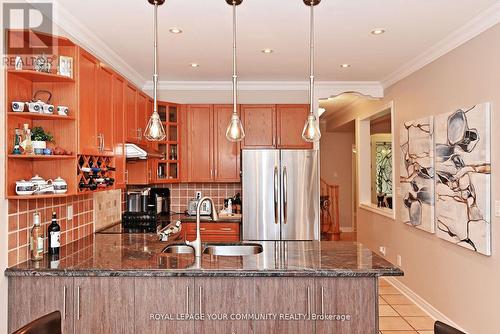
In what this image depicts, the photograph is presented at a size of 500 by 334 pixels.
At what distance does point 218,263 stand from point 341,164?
7.86 meters

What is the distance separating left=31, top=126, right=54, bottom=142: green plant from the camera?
248 cm

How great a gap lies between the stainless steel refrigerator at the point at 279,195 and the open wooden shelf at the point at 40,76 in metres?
2.40

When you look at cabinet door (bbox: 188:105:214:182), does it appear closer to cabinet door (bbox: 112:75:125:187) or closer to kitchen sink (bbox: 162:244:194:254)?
cabinet door (bbox: 112:75:125:187)

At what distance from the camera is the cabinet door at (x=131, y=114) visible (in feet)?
12.6

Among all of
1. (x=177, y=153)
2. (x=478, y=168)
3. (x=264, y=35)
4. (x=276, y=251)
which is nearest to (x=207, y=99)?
(x=177, y=153)

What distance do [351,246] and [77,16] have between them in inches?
105

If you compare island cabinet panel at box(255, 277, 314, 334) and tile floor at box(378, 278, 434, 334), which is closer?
island cabinet panel at box(255, 277, 314, 334)

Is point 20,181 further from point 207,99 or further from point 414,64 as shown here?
point 414,64

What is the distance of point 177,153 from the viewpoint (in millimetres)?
5070

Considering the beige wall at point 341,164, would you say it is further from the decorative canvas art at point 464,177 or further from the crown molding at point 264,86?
the decorative canvas art at point 464,177

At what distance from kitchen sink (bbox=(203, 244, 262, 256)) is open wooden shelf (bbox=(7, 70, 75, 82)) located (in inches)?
61.1

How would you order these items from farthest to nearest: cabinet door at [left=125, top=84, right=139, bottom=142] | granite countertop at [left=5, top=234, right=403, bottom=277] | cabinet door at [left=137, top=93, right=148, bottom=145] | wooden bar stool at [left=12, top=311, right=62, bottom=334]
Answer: cabinet door at [left=137, top=93, right=148, bottom=145] → cabinet door at [left=125, top=84, right=139, bottom=142] → granite countertop at [left=5, top=234, right=403, bottom=277] → wooden bar stool at [left=12, top=311, right=62, bottom=334]

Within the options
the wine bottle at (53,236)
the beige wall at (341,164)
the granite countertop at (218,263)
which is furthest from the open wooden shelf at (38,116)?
the beige wall at (341,164)

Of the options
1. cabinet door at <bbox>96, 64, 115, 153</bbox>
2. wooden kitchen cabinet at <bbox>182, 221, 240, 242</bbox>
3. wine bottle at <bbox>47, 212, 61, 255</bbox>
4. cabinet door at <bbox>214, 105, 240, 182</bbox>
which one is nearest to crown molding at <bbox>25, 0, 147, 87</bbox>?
cabinet door at <bbox>96, 64, 115, 153</bbox>
